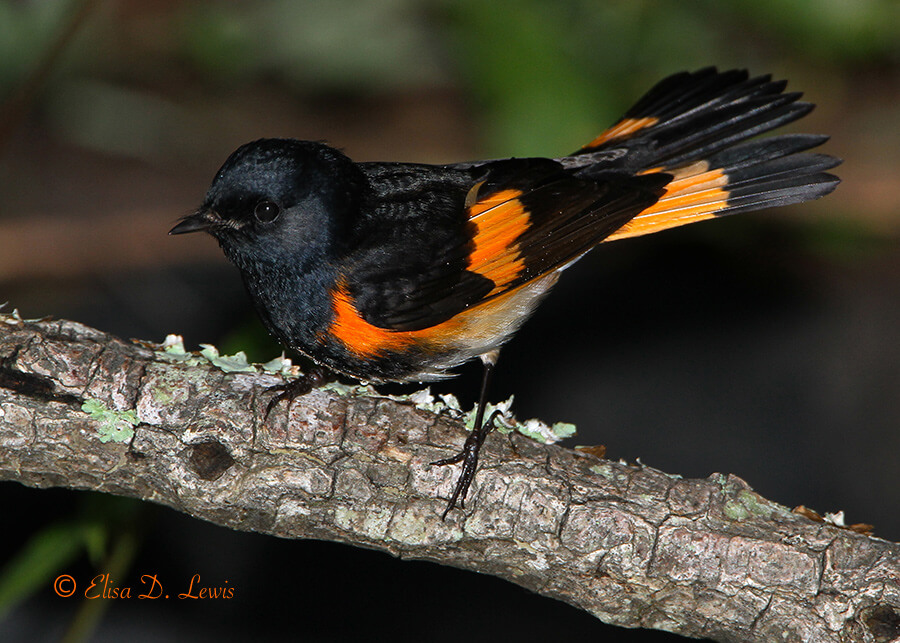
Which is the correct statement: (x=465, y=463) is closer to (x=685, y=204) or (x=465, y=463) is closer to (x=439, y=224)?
(x=439, y=224)

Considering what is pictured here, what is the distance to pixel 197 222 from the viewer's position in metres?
3.05

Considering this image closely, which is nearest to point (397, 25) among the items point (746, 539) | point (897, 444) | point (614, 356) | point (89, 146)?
point (89, 146)

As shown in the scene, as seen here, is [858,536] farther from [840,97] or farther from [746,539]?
[840,97]

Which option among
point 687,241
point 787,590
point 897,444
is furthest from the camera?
point 687,241

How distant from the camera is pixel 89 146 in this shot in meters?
5.81

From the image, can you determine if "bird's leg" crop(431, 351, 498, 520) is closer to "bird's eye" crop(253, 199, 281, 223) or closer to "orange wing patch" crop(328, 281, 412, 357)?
"orange wing patch" crop(328, 281, 412, 357)

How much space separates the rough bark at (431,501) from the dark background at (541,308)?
2.42 feet

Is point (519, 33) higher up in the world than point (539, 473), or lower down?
higher up

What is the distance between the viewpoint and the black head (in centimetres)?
302

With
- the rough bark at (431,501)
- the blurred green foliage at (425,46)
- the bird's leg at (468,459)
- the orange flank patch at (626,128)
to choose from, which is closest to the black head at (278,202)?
the rough bark at (431,501)

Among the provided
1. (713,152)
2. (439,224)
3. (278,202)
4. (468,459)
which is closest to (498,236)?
(439,224)

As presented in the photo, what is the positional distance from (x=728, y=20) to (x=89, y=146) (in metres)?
4.00

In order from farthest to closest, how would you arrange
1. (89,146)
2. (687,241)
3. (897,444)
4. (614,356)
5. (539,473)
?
(89,146) → (687,241) → (614,356) → (897,444) → (539,473)

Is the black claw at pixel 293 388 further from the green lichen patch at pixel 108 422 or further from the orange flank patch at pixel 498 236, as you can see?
the orange flank patch at pixel 498 236
